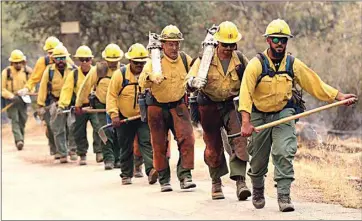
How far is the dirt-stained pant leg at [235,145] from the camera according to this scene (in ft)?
37.3

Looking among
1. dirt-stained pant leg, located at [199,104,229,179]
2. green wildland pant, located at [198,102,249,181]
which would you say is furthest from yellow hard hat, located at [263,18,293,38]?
dirt-stained pant leg, located at [199,104,229,179]

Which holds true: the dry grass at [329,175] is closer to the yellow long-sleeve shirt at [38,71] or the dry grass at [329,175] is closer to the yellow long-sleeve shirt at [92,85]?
the yellow long-sleeve shirt at [92,85]

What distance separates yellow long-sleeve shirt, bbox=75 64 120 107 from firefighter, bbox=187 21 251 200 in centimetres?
465

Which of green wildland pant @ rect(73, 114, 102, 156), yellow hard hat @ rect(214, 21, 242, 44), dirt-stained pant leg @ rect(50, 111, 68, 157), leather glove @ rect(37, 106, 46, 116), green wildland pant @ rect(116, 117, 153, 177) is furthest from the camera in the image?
leather glove @ rect(37, 106, 46, 116)

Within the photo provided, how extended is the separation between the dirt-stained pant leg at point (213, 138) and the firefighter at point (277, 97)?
3.37 ft

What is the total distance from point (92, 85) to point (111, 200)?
460 centimetres

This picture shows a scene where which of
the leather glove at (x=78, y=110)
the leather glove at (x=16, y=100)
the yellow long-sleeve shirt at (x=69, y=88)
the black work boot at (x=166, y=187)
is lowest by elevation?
the black work boot at (x=166, y=187)

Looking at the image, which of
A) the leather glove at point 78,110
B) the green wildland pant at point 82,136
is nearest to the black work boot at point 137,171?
the leather glove at point 78,110

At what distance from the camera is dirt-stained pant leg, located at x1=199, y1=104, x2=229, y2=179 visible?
11.7 metres

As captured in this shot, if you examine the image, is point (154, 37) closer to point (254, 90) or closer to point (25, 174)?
point (254, 90)

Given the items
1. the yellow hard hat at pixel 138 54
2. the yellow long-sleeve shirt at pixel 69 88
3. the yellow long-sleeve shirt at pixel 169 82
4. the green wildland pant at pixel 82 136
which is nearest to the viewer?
the yellow long-sleeve shirt at pixel 169 82

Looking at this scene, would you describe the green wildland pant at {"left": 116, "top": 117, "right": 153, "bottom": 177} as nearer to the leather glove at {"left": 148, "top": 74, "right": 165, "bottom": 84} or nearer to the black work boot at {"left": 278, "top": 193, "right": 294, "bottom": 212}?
the leather glove at {"left": 148, "top": 74, "right": 165, "bottom": 84}

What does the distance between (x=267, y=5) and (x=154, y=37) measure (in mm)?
20736

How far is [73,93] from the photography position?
1752 cm
